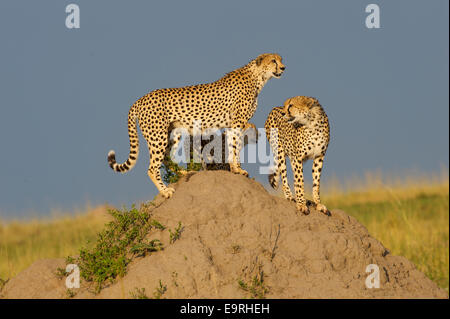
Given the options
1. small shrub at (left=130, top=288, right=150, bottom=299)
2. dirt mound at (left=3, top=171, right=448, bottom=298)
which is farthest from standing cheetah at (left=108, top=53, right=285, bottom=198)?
small shrub at (left=130, top=288, right=150, bottom=299)

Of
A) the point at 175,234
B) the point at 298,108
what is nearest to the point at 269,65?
the point at 298,108

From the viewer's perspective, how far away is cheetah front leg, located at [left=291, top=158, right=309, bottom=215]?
7.64 metres

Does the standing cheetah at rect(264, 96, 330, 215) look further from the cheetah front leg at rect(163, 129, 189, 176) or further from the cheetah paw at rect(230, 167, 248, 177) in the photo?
the cheetah front leg at rect(163, 129, 189, 176)

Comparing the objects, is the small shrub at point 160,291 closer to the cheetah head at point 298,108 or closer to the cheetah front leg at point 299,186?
the cheetah front leg at point 299,186

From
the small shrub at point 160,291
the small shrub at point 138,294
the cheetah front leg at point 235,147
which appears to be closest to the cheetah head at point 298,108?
the cheetah front leg at point 235,147

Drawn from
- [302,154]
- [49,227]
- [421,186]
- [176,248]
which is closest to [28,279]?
[176,248]

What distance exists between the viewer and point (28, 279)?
23.2 feet

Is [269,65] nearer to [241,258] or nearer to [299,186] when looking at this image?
[299,186]

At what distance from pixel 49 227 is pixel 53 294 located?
14.2 m

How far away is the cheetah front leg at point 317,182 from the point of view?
26.2 feet

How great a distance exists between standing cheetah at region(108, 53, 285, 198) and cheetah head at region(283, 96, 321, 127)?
711 mm

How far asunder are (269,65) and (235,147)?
128 centimetres

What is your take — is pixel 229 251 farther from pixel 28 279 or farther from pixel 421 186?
pixel 421 186

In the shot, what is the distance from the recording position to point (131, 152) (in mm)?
8625
